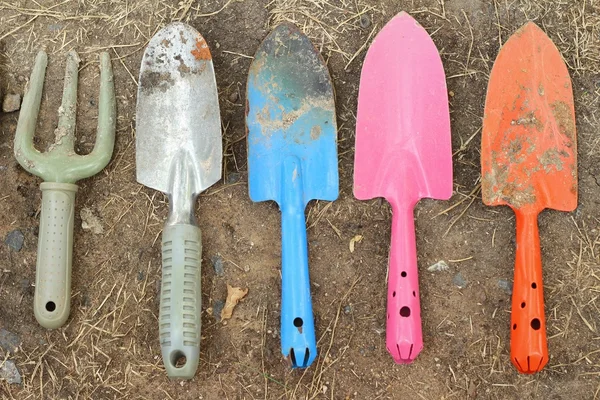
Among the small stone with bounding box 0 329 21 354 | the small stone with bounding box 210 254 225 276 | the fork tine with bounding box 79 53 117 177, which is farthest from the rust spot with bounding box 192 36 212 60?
the small stone with bounding box 0 329 21 354

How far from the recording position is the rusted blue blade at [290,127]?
1.73 metres

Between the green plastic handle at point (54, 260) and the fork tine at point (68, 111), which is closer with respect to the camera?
the green plastic handle at point (54, 260)

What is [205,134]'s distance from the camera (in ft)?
5.81

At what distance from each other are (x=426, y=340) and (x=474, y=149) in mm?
538

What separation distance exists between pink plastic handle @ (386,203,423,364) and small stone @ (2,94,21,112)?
1.11 metres

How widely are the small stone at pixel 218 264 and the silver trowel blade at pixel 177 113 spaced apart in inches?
7.5

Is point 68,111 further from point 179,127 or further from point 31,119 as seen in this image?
point 179,127

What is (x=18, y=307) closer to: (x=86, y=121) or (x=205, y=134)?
(x=86, y=121)

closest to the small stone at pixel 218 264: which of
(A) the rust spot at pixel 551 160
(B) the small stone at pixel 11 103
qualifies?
(B) the small stone at pixel 11 103

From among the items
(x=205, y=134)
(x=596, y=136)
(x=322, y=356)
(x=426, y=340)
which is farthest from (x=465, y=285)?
(x=205, y=134)

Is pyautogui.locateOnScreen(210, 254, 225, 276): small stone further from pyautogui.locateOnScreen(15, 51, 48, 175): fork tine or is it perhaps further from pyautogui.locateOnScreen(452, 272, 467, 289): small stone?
pyautogui.locateOnScreen(452, 272, 467, 289): small stone

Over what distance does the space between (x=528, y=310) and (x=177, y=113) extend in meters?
1.04

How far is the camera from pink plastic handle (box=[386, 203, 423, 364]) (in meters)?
1.57

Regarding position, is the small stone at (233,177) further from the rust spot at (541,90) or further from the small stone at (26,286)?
the rust spot at (541,90)
